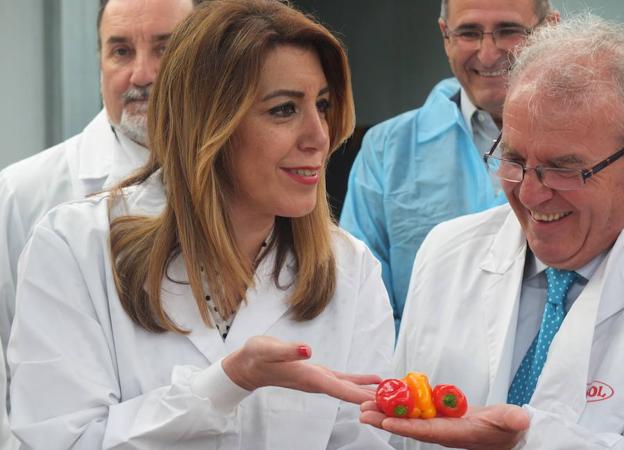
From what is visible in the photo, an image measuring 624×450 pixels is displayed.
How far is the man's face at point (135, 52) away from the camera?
2.99 m

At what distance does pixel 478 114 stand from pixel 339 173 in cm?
168

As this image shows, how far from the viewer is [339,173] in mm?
4969

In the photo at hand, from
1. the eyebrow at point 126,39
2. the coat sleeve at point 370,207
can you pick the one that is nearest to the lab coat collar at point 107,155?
the eyebrow at point 126,39

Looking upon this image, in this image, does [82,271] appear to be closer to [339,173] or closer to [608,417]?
[608,417]

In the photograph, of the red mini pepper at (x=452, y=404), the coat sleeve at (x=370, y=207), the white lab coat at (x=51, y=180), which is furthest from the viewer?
the coat sleeve at (x=370, y=207)

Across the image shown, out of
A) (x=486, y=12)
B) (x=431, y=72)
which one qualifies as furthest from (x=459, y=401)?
(x=431, y=72)

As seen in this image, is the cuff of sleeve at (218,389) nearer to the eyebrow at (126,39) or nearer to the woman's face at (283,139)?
the woman's face at (283,139)

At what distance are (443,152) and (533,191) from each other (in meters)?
1.10

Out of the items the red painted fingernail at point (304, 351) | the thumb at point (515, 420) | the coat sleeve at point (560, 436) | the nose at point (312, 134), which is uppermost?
the nose at point (312, 134)

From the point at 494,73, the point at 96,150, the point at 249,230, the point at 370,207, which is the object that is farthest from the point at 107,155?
the point at 494,73

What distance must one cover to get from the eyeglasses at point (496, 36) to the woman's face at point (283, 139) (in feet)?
2.86

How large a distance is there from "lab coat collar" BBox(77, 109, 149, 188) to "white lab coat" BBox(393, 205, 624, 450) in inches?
35.6

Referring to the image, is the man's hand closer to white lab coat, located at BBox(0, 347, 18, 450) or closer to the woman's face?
the woman's face

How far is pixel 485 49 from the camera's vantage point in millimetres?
3074
